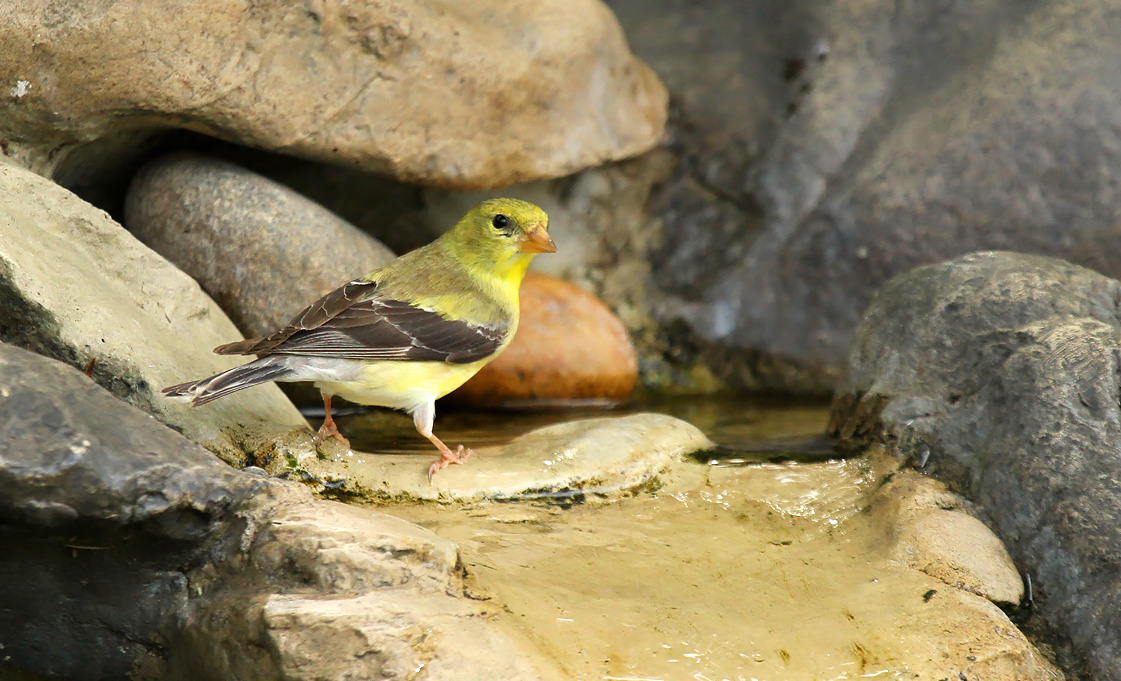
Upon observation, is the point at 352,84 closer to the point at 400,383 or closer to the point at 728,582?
the point at 400,383

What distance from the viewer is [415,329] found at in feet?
14.6

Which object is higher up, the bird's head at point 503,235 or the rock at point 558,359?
the bird's head at point 503,235

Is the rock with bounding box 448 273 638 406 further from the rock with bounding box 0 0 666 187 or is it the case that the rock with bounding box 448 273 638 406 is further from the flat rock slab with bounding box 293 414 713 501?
the flat rock slab with bounding box 293 414 713 501

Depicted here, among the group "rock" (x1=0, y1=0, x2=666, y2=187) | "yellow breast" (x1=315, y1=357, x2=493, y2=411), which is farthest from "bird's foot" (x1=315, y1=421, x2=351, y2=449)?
"rock" (x1=0, y1=0, x2=666, y2=187)

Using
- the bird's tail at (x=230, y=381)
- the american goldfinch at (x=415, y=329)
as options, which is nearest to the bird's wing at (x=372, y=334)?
the american goldfinch at (x=415, y=329)

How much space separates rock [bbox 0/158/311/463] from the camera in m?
3.76

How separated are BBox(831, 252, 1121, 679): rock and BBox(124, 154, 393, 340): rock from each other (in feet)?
9.67

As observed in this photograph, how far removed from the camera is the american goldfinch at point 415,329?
163 inches

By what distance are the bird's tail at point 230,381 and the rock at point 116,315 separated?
243mm

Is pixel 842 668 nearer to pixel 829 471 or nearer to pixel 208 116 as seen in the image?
pixel 829 471

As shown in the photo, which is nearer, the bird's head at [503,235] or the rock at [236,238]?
the bird's head at [503,235]

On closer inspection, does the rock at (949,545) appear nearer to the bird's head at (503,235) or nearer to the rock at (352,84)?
the bird's head at (503,235)

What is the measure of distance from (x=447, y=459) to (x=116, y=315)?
57.9 inches

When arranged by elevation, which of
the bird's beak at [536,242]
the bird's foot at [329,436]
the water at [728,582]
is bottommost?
the water at [728,582]
